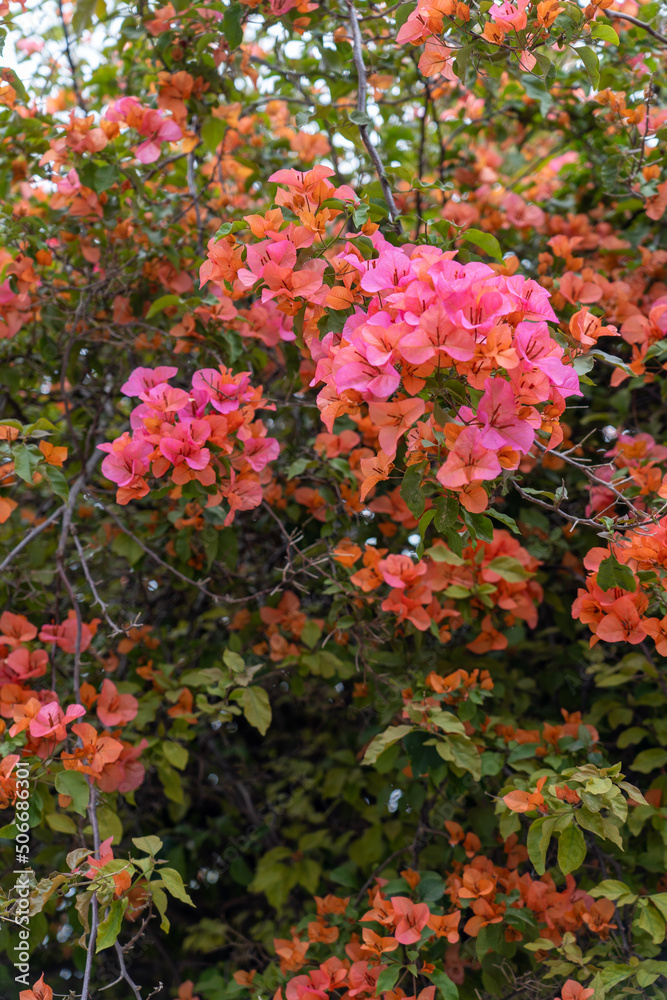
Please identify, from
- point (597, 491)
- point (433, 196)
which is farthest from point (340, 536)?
point (433, 196)

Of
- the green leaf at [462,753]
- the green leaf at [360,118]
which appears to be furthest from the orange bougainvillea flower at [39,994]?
the green leaf at [360,118]

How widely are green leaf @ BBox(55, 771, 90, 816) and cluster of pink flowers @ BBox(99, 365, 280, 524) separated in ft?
1.42

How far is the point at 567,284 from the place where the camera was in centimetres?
139

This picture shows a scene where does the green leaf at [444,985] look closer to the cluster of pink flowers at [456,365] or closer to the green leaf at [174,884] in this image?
the green leaf at [174,884]

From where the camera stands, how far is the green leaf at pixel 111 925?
93 centimetres

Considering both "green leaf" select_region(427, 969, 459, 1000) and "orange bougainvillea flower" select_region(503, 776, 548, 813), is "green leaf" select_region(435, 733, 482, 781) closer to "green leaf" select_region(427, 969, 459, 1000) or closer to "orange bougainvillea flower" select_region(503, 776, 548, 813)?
"orange bougainvillea flower" select_region(503, 776, 548, 813)

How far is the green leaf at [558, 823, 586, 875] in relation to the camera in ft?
3.20

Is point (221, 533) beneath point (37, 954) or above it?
above

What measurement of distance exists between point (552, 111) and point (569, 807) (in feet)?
5.97

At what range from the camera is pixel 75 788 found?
1.09 meters

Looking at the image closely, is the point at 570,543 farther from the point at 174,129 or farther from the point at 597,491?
the point at 174,129

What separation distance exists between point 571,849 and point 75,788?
73cm

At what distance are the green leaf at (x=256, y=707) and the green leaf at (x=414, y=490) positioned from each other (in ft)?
1.92

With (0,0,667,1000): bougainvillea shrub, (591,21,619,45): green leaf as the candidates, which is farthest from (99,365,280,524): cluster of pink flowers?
(591,21,619,45): green leaf
